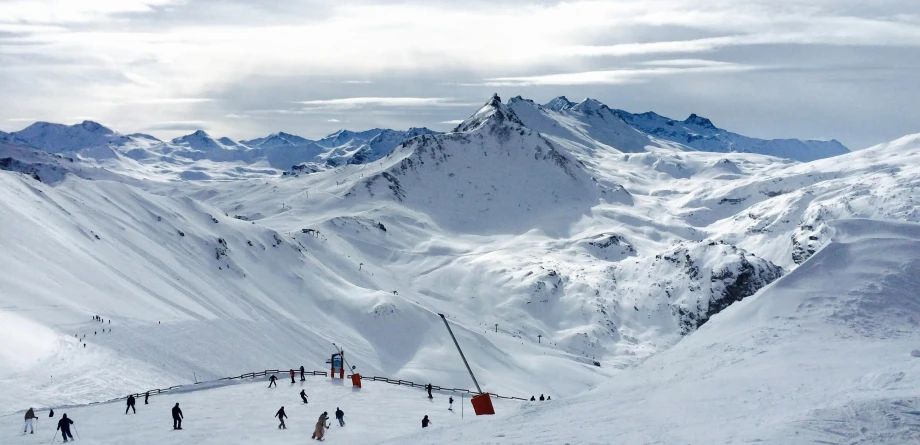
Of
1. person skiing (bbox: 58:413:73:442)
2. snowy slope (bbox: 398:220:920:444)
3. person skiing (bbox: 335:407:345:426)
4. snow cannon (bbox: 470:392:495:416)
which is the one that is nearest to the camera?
snowy slope (bbox: 398:220:920:444)

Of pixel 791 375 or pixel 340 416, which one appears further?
pixel 340 416

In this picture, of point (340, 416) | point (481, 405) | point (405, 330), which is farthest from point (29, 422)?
point (405, 330)

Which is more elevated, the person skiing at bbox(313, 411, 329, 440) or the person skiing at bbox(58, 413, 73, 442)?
the person skiing at bbox(58, 413, 73, 442)

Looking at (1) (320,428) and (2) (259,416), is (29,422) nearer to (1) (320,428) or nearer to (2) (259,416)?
(2) (259,416)

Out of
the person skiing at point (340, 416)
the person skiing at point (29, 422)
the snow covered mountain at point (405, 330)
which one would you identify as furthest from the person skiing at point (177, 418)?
the snow covered mountain at point (405, 330)

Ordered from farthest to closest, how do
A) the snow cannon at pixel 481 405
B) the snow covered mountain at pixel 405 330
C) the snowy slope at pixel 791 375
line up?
the snow cannon at pixel 481 405
the snow covered mountain at pixel 405 330
the snowy slope at pixel 791 375

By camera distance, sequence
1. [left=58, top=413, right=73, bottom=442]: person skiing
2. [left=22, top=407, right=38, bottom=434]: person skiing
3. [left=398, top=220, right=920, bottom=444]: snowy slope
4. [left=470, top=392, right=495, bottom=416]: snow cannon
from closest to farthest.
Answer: [left=398, top=220, right=920, bottom=444]: snowy slope → [left=58, top=413, right=73, bottom=442]: person skiing → [left=22, top=407, right=38, bottom=434]: person skiing → [left=470, top=392, right=495, bottom=416]: snow cannon

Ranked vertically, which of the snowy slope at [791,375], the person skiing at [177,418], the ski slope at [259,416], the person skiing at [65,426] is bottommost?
the ski slope at [259,416]

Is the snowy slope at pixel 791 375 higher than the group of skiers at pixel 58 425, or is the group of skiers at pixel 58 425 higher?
the snowy slope at pixel 791 375

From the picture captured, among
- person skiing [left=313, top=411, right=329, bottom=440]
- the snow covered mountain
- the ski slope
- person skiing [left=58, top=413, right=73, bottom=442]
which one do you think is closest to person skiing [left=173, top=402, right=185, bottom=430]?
the ski slope

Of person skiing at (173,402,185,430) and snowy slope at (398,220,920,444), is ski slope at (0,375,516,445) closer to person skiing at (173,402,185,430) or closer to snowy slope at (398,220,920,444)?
person skiing at (173,402,185,430)

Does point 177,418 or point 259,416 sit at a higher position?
point 177,418

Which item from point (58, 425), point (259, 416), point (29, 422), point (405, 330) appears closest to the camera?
point (58, 425)

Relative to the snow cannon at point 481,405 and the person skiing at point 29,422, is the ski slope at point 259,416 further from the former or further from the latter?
the snow cannon at point 481,405
